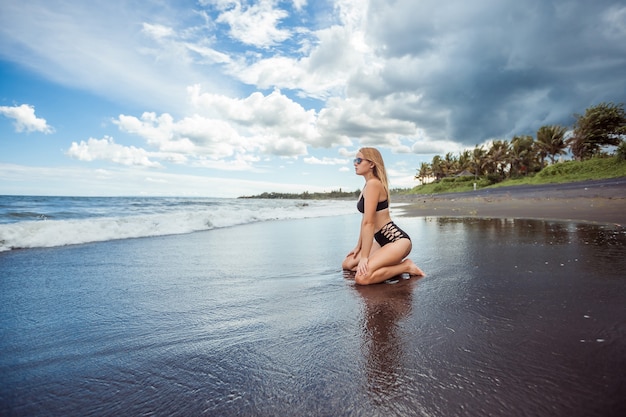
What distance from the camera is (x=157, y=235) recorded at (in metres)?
8.27

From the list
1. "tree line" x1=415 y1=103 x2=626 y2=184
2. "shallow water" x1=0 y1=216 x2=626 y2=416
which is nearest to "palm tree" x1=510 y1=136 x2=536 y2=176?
"tree line" x1=415 y1=103 x2=626 y2=184

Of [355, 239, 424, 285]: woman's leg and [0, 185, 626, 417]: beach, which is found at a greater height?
[355, 239, 424, 285]: woman's leg

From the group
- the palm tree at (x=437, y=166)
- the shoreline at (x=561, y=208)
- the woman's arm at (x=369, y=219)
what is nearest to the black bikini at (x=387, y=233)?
the woman's arm at (x=369, y=219)

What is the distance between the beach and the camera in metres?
1.35

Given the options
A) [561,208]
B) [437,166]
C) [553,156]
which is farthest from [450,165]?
[561,208]

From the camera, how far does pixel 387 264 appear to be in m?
3.48

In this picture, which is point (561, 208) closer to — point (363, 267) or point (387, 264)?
point (387, 264)

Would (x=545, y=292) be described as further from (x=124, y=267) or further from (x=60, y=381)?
(x=124, y=267)

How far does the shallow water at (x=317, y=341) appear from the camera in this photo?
1.35 meters

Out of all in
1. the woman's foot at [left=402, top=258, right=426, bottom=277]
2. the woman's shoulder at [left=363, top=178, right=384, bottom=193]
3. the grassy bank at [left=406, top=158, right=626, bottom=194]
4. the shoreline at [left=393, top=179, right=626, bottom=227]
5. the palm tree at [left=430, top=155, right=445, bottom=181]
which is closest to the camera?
the woman's shoulder at [left=363, top=178, right=384, bottom=193]

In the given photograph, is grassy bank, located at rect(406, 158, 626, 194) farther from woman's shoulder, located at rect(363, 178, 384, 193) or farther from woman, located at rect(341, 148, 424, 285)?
woman's shoulder, located at rect(363, 178, 384, 193)

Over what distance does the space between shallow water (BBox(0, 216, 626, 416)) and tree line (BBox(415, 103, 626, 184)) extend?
131ft

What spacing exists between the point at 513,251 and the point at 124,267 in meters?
5.87

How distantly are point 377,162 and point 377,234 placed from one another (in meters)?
0.87
